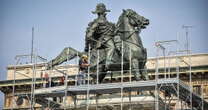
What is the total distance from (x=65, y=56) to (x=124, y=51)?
3.28m

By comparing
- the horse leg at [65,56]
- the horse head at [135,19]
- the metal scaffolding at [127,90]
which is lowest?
the metal scaffolding at [127,90]

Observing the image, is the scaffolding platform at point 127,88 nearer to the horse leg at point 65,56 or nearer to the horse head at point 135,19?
the horse leg at point 65,56

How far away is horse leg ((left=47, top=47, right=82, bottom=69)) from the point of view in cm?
3538

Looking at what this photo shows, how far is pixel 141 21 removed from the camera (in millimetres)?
34781

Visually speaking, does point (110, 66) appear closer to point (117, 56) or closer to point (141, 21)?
point (117, 56)

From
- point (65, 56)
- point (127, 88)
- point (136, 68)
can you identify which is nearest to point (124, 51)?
point (136, 68)

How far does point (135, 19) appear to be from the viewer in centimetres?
3494

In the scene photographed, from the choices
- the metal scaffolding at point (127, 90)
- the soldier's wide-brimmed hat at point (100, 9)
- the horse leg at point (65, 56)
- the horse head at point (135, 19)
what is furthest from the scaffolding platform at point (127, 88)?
the soldier's wide-brimmed hat at point (100, 9)

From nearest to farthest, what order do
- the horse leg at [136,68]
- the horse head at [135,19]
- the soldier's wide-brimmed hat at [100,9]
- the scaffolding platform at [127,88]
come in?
the scaffolding platform at [127,88]
the horse leg at [136,68]
the horse head at [135,19]
the soldier's wide-brimmed hat at [100,9]

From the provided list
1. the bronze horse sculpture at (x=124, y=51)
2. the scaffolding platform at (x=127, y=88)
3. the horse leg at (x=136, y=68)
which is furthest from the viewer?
the bronze horse sculpture at (x=124, y=51)

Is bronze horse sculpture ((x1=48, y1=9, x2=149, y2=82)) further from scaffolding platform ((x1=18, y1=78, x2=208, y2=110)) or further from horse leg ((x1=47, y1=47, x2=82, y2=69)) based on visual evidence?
scaffolding platform ((x1=18, y1=78, x2=208, y2=110))

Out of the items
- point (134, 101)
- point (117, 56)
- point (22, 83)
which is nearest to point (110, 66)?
point (117, 56)

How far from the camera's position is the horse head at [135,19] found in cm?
3475

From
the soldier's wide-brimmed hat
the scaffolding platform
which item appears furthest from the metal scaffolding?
the soldier's wide-brimmed hat
